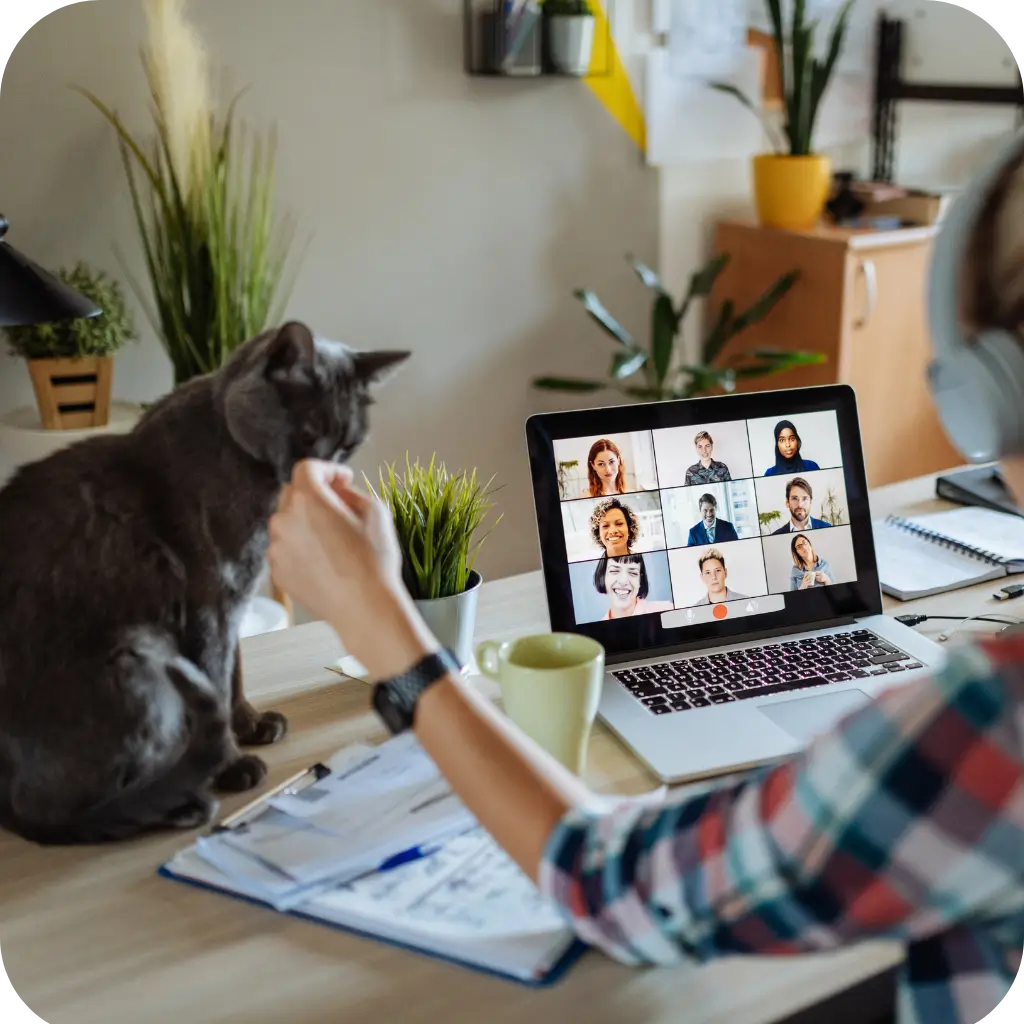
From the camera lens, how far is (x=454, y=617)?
1.25m

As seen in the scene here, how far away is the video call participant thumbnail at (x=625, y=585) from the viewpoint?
4.11 ft

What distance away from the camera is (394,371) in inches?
44.4

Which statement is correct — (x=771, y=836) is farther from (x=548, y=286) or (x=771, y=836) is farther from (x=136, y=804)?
(x=548, y=286)

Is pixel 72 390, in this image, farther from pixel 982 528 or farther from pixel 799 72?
pixel 799 72

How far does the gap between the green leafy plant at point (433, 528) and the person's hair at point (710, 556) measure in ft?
0.81

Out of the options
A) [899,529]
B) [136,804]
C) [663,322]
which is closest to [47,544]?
[136,804]

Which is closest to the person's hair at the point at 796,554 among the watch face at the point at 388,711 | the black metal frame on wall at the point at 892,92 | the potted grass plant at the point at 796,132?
the watch face at the point at 388,711

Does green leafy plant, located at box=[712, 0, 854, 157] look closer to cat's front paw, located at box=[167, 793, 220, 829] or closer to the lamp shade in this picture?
the lamp shade

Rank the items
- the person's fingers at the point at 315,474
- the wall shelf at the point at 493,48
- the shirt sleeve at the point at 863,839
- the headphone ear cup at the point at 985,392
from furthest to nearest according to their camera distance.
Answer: the wall shelf at the point at 493,48 → the person's fingers at the point at 315,474 → the headphone ear cup at the point at 985,392 → the shirt sleeve at the point at 863,839

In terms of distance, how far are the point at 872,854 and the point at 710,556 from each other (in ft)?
Result: 2.26

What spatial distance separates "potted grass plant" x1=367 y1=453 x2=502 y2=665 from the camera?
1221mm

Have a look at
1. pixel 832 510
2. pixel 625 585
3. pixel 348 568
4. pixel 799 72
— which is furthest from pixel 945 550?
pixel 799 72

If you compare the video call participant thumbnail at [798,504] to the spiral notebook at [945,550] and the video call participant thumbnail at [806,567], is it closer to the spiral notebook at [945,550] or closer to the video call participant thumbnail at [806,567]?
the video call participant thumbnail at [806,567]

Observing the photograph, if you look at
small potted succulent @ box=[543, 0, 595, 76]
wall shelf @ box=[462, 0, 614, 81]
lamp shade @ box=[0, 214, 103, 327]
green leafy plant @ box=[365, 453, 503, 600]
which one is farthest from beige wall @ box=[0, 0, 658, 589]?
green leafy plant @ box=[365, 453, 503, 600]
